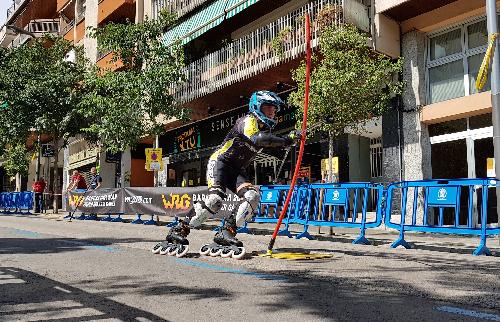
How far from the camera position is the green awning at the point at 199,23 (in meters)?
18.1

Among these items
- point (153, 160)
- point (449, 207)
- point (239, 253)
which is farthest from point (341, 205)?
point (153, 160)

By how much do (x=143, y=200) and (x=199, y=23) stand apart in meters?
7.92

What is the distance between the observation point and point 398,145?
1424 centimetres

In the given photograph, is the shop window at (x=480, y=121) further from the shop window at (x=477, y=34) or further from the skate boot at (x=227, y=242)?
the skate boot at (x=227, y=242)

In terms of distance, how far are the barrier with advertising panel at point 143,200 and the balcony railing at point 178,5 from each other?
26.9 ft

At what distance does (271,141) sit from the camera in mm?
5672

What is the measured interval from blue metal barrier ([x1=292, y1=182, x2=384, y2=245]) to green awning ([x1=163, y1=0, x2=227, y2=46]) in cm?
990

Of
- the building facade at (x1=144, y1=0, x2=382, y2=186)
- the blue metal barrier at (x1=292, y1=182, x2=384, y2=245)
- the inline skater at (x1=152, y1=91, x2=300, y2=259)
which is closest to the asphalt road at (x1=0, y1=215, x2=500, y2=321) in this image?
the inline skater at (x1=152, y1=91, x2=300, y2=259)

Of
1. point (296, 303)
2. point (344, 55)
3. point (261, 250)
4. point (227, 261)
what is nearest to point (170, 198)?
point (344, 55)

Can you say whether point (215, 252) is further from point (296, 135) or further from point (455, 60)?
point (455, 60)

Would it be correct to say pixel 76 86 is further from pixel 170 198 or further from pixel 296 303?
pixel 296 303

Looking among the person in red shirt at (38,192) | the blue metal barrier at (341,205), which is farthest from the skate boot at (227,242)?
the person in red shirt at (38,192)

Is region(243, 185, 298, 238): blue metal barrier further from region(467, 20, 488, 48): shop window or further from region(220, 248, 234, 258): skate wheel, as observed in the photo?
region(467, 20, 488, 48): shop window

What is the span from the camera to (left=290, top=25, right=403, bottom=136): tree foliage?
12.0 meters
